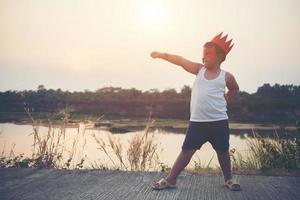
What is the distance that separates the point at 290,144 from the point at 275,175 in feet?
2.70

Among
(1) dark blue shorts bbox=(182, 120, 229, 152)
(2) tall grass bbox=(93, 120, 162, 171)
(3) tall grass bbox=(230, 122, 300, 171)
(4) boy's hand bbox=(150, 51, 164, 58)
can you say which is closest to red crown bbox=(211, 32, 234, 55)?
(4) boy's hand bbox=(150, 51, 164, 58)

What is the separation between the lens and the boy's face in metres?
3.80

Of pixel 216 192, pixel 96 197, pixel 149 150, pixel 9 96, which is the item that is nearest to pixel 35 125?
pixel 149 150

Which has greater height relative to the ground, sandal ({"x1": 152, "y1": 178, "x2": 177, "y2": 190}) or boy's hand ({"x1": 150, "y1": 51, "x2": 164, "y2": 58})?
boy's hand ({"x1": 150, "y1": 51, "x2": 164, "y2": 58})

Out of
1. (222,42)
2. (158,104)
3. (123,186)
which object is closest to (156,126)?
(158,104)

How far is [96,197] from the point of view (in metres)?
3.50

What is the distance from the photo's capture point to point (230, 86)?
3.87 metres

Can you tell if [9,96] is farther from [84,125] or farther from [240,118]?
[84,125]

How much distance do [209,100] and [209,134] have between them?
319mm

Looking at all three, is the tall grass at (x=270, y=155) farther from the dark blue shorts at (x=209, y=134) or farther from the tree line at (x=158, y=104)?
the tree line at (x=158, y=104)

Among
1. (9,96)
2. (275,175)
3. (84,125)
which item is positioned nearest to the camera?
(275,175)

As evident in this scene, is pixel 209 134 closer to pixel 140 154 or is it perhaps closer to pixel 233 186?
pixel 233 186

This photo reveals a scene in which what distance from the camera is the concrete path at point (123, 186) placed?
3.54 metres

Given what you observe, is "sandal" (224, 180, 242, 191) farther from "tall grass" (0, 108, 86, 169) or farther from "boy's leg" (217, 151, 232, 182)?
"tall grass" (0, 108, 86, 169)
